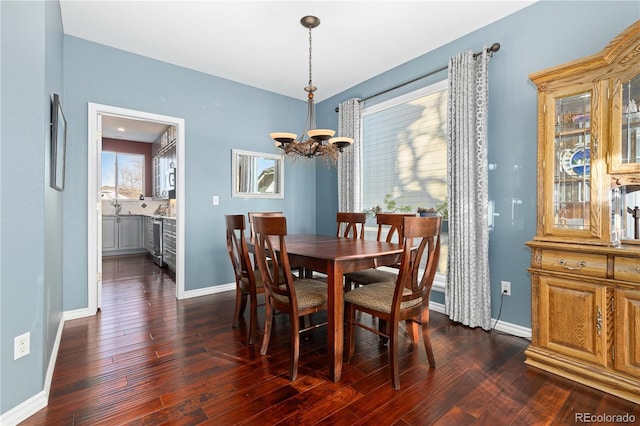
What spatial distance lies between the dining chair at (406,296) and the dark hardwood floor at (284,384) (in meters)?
0.21

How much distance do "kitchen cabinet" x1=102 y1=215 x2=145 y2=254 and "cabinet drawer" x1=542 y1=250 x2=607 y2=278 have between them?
25.0ft

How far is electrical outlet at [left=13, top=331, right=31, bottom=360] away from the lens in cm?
157

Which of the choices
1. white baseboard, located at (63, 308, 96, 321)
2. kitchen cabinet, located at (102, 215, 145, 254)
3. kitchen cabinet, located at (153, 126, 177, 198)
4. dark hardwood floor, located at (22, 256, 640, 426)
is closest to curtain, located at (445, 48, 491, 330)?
dark hardwood floor, located at (22, 256, 640, 426)

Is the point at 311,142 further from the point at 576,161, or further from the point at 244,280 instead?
the point at 576,161

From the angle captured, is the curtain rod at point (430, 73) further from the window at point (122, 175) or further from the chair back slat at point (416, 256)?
the window at point (122, 175)

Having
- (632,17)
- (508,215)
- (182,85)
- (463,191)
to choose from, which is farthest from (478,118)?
(182,85)

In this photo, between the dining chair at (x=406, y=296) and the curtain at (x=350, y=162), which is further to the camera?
the curtain at (x=350, y=162)

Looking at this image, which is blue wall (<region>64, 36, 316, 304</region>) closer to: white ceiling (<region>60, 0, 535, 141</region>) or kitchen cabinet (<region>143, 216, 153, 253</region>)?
white ceiling (<region>60, 0, 535, 141</region>)

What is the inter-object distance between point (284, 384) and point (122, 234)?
6558 mm

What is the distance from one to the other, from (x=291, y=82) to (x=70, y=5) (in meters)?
2.41

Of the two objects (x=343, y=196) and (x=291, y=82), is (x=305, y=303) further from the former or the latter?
(x=291, y=82)

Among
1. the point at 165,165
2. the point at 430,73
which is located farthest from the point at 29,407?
the point at 165,165

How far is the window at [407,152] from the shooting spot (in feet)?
11.1

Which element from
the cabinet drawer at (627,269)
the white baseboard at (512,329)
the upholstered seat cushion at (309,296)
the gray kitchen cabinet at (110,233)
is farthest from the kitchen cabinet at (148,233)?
the cabinet drawer at (627,269)
